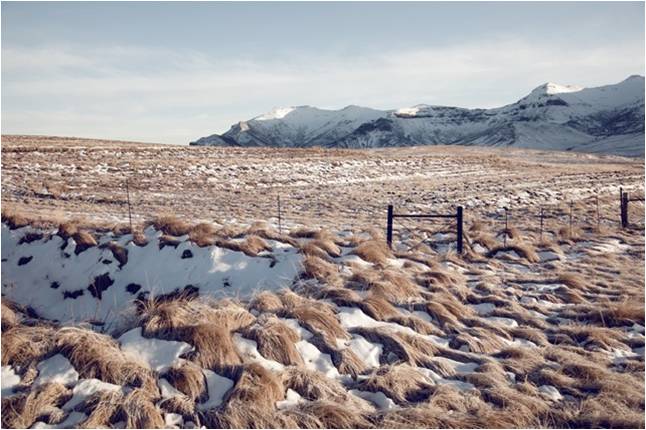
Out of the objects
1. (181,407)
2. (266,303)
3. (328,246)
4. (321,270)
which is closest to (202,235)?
(328,246)

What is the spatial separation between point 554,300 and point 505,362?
309 cm

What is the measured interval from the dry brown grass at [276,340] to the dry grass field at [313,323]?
1.0 inches

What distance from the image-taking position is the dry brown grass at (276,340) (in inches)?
224

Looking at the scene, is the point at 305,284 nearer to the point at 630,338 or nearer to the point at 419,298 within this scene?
the point at 419,298

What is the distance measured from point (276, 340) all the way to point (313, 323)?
2.42 feet

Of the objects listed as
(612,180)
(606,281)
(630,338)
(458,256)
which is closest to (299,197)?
(458,256)

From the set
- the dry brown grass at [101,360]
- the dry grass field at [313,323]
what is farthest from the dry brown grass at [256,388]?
the dry brown grass at [101,360]

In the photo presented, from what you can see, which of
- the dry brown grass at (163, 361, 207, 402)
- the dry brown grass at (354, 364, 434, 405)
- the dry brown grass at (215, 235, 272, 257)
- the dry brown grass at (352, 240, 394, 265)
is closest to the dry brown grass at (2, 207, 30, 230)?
the dry brown grass at (215, 235, 272, 257)

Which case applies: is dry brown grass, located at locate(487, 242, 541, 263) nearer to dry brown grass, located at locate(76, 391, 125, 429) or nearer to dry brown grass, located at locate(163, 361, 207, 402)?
dry brown grass, located at locate(163, 361, 207, 402)

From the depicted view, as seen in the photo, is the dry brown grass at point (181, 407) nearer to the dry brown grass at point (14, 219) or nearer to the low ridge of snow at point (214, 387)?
the low ridge of snow at point (214, 387)

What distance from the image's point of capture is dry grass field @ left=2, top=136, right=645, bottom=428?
486 centimetres

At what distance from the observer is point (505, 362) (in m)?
6.15

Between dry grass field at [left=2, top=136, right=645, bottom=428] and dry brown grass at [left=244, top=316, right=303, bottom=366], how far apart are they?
1.0 inches

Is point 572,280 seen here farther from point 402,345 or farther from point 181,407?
point 181,407
